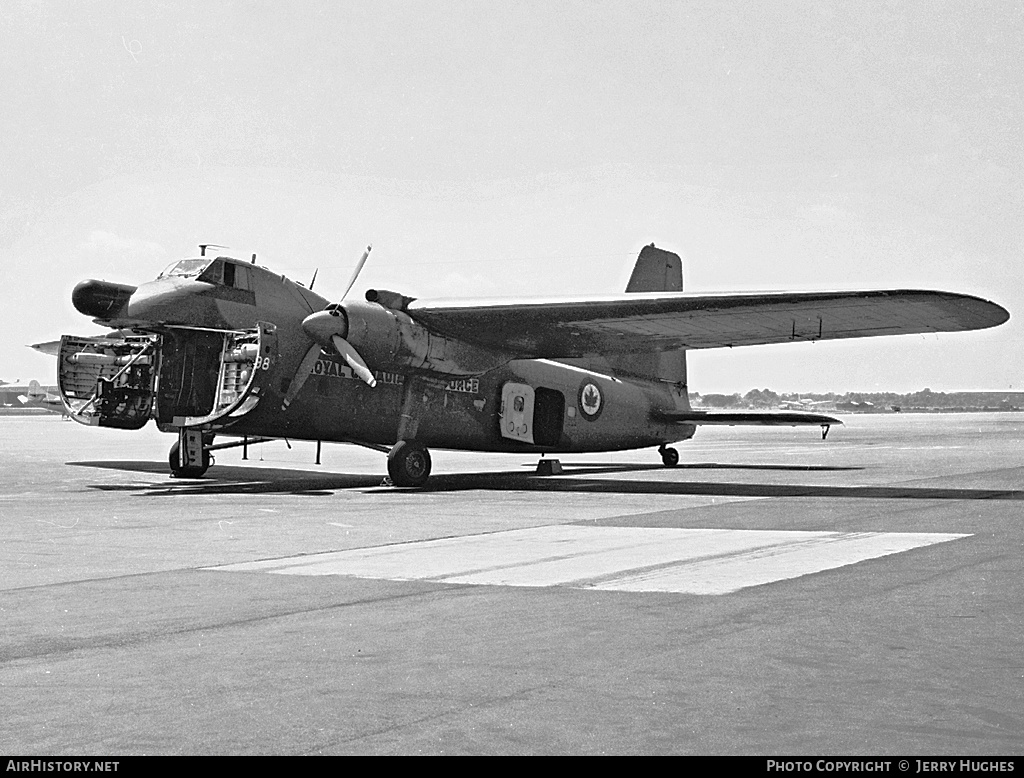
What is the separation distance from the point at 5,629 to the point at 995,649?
702 cm

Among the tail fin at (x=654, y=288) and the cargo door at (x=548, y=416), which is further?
the tail fin at (x=654, y=288)

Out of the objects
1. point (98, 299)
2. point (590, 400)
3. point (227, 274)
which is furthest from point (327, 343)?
point (590, 400)

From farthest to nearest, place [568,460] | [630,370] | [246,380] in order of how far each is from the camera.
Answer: [568,460]
[630,370]
[246,380]

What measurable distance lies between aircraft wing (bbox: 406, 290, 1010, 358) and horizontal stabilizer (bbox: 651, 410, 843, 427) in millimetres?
3497

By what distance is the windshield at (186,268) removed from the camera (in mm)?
24062

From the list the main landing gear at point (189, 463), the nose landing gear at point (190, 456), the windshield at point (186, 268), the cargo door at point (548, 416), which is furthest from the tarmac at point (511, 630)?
the cargo door at point (548, 416)

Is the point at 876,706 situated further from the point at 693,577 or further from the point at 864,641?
the point at 693,577

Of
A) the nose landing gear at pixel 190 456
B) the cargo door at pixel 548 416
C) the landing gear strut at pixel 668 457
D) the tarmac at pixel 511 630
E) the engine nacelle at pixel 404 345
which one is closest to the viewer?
the tarmac at pixel 511 630

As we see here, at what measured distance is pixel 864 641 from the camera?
7891 mm

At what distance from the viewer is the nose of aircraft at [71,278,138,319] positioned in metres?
25.0

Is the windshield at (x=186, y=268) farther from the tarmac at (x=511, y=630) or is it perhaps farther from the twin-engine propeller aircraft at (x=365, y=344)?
the tarmac at (x=511, y=630)

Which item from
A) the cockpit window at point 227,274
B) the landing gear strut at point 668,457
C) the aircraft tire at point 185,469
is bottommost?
the aircraft tire at point 185,469

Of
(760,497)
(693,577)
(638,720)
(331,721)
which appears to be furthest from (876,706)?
(760,497)

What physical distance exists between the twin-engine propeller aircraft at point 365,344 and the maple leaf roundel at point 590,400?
2.96 m
